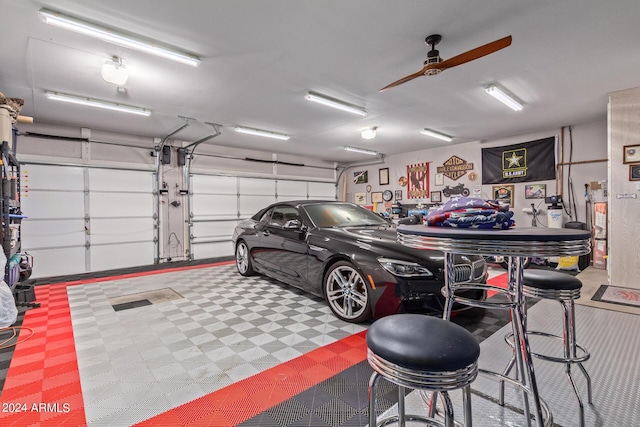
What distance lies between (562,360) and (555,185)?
6177 mm

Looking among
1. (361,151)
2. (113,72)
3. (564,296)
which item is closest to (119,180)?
(113,72)

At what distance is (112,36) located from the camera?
2662 millimetres

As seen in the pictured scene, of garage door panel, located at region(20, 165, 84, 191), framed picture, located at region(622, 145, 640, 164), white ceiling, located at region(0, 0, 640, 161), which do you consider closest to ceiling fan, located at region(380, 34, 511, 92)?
white ceiling, located at region(0, 0, 640, 161)

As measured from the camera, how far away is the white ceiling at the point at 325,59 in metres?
2.46

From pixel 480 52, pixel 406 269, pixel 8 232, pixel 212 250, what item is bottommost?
pixel 212 250

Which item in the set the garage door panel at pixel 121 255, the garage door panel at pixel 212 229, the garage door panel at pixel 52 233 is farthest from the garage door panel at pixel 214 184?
the garage door panel at pixel 52 233

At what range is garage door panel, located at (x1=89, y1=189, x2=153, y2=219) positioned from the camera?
6.10 meters

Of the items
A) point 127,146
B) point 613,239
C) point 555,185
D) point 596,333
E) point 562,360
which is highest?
point 127,146

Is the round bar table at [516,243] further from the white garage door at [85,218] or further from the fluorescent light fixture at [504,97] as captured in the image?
the white garage door at [85,218]

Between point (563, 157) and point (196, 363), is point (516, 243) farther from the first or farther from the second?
point (563, 157)

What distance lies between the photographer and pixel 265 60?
330cm

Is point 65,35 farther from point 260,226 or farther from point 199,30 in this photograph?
point 260,226

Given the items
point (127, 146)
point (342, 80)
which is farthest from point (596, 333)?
point (127, 146)

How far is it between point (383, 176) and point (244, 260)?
19.9ft
